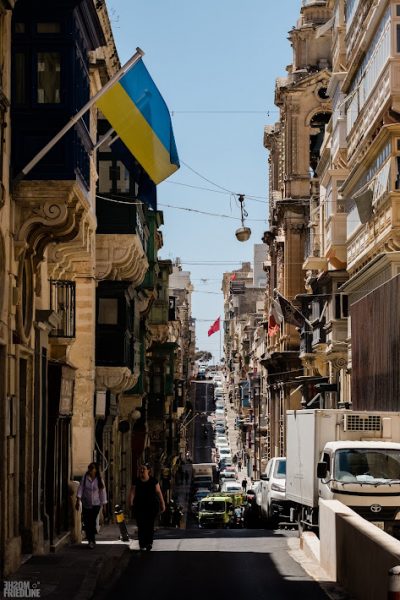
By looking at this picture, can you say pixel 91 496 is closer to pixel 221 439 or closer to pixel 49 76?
pixel 49 76

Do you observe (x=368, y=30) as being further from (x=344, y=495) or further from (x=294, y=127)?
(x=294, y=127)

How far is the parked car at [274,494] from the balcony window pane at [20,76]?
1585cm

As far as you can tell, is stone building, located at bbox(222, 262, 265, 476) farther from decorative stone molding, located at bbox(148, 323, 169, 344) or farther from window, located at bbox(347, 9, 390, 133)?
window, located at bbox(347, 9, 390, 133)

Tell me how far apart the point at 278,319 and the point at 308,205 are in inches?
372

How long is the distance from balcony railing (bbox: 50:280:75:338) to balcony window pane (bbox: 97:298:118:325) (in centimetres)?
971

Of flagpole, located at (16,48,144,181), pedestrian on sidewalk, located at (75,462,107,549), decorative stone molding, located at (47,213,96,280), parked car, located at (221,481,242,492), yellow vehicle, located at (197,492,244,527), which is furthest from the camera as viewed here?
parked car, located at (221,481,242,492)

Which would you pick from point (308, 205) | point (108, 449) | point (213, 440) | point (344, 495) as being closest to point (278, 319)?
point (308, 205)

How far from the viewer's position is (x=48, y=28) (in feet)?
68.1

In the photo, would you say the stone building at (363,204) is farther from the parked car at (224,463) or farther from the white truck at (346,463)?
the parked car at (224,463)

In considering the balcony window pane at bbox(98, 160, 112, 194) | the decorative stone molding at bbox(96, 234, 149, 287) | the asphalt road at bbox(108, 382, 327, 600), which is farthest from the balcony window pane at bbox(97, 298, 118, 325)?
the asphalt road at bbox(108, 382, 327, 600)

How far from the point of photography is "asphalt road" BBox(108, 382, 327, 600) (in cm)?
1759

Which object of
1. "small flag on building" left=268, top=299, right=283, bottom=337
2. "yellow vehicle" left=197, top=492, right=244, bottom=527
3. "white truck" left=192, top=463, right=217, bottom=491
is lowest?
"white truck" left=192, top=463, right=217, bottom=491

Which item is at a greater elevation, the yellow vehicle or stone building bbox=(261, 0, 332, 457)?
stone building bbox=(261, 0, 332, 457)

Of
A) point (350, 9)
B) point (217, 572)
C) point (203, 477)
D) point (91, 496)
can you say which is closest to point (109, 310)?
point (350, 9)
